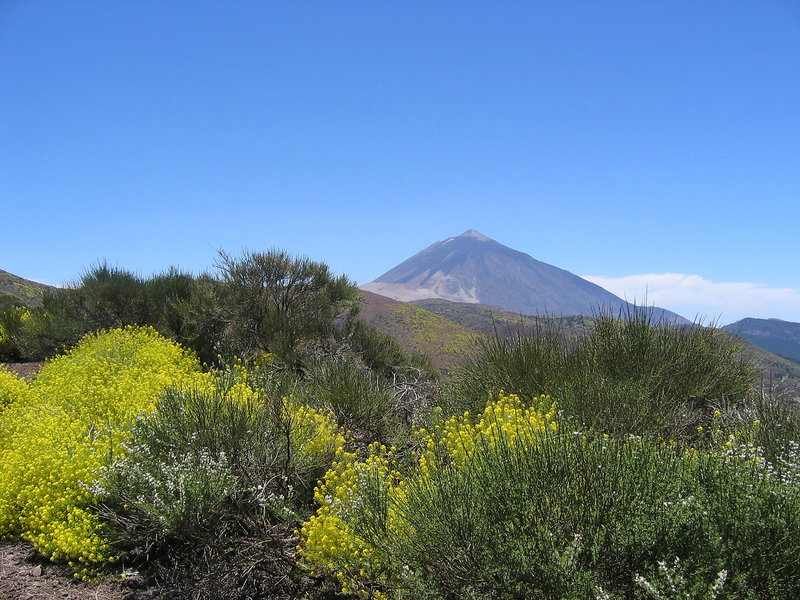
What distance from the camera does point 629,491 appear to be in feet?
9.23

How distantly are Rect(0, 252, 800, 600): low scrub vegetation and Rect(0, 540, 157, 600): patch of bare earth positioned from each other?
15 centimetres

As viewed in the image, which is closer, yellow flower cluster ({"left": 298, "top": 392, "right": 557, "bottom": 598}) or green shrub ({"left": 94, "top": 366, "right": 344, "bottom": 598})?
yellow flower cluster ({"left": 298, "top": 392, "right": 557, "bottom": 598})

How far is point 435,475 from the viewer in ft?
11.6

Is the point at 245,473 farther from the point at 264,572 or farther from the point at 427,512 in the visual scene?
the point at 427,512

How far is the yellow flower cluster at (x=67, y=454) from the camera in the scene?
4508mm

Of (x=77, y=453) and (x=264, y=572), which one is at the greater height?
(x=77, y=453)

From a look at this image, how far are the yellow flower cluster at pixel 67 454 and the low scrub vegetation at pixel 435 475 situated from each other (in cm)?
3

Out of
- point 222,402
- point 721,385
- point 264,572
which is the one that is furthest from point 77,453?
point 721,385

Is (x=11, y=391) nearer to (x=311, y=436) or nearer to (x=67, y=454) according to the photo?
(x=67, y=454)

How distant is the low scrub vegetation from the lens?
2.65 metres

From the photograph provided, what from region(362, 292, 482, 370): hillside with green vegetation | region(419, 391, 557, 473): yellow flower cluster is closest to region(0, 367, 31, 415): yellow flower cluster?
region(419, 391, 557, 473): yellow flower cluster

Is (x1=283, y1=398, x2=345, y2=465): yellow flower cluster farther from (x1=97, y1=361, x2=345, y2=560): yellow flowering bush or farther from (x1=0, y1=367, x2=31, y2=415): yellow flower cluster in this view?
(x1=0, y1=367, x2=31, y2=415): yellow flower cluster

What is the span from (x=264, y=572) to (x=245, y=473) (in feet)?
2.84

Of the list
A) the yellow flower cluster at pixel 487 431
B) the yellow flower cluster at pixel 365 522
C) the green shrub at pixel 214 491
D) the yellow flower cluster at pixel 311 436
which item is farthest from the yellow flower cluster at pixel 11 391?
the yellow flower cluster at pixel 487 431
